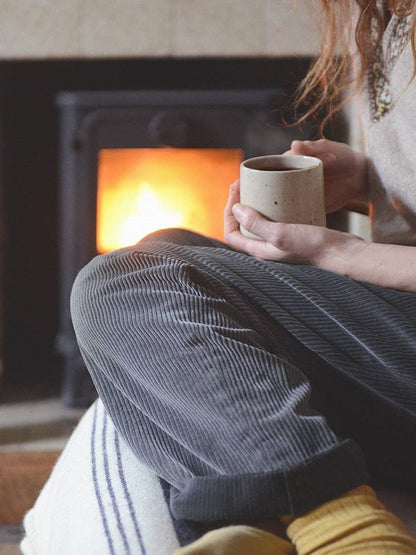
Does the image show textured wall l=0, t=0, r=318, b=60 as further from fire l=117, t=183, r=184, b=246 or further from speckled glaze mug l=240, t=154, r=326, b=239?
speckled glaze mug l=240, t=154, r=326, b=239

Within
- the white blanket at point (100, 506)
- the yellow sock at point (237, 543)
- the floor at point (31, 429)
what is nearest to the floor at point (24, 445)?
the floor at point (31, 429)

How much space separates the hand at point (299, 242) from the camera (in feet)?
2.50

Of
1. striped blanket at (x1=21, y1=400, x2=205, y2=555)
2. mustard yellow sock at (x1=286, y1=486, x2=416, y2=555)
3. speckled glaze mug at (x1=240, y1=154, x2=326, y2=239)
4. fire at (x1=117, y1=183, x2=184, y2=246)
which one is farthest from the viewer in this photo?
fire at (x1=117, y1=183, x2=184, y2=246)

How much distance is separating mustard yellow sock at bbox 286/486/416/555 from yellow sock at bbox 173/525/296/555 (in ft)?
0.05

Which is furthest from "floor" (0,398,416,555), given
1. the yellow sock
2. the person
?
the yellow sock

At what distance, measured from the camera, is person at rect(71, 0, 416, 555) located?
21.1 inches

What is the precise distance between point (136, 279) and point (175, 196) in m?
0.98

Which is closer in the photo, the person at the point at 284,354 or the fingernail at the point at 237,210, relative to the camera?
the person at the point at 284,354

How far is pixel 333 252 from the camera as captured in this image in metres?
0.77

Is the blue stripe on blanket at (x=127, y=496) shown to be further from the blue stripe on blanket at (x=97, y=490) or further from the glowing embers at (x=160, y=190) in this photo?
the glowing embers at (x=160, y=190)

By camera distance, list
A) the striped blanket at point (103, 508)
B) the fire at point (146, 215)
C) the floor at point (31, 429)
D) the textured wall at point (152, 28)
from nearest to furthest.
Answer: the striped blanket at point (103, 508) < the floor at point (31, 429) < the textured wall at point (152, 28) < the fire at point (146, 215)

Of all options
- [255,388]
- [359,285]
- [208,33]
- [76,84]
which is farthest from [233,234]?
[76,84]

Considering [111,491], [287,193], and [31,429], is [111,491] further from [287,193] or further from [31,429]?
[31,429]

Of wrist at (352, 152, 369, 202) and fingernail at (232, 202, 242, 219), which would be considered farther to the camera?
Result: wrist at (352, 152, 369, 202)
